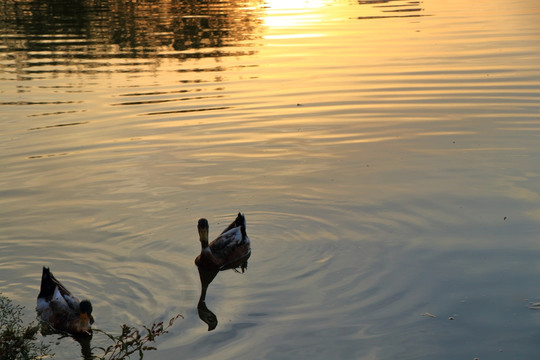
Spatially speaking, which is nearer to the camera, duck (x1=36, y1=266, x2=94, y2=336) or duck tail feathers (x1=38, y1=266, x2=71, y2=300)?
duck (x1=36, y1=266, x2=94, y2=336)

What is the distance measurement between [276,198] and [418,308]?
4822mm

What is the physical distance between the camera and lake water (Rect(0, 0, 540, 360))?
9930mm

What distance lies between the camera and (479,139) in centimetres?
1756

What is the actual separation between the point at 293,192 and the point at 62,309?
5844 mm

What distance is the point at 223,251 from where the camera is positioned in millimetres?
12094

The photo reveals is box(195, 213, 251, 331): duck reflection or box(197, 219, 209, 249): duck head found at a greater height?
box(197, 219, 209, 249): duck head

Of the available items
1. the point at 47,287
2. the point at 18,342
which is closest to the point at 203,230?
the point at 47,287

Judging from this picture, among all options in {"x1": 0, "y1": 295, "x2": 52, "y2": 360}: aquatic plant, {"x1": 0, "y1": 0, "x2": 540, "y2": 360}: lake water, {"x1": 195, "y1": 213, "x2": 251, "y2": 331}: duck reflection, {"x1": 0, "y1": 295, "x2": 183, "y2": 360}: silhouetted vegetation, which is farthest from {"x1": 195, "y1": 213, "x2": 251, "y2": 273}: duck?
{"x1": 0, "y1": 295, "x2": 52, "y2": 360}: aquatic plant

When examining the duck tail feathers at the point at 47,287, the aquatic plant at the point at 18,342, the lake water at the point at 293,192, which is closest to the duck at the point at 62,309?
the duck tail feathers at the point at 47,287

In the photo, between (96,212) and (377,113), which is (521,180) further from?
(96,212)

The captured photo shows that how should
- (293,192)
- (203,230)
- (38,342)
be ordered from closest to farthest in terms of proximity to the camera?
(38,342) < (203,230) < (293,192)

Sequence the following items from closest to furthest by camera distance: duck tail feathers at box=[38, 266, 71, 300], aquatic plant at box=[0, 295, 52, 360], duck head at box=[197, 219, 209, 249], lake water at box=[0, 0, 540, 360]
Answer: aquatic plant at box=[0, 295, 52, 360] → lake water at box=[0, 0, 540, 360] → duck tail feathers at box=[38, 266, 71, 300] → duck head at box=[197, 219, 209, 249]

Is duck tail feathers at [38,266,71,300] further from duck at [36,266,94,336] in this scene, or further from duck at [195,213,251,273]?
duck at [195,213,251,273]

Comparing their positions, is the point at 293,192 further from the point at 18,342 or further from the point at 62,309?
the point at 18,342
